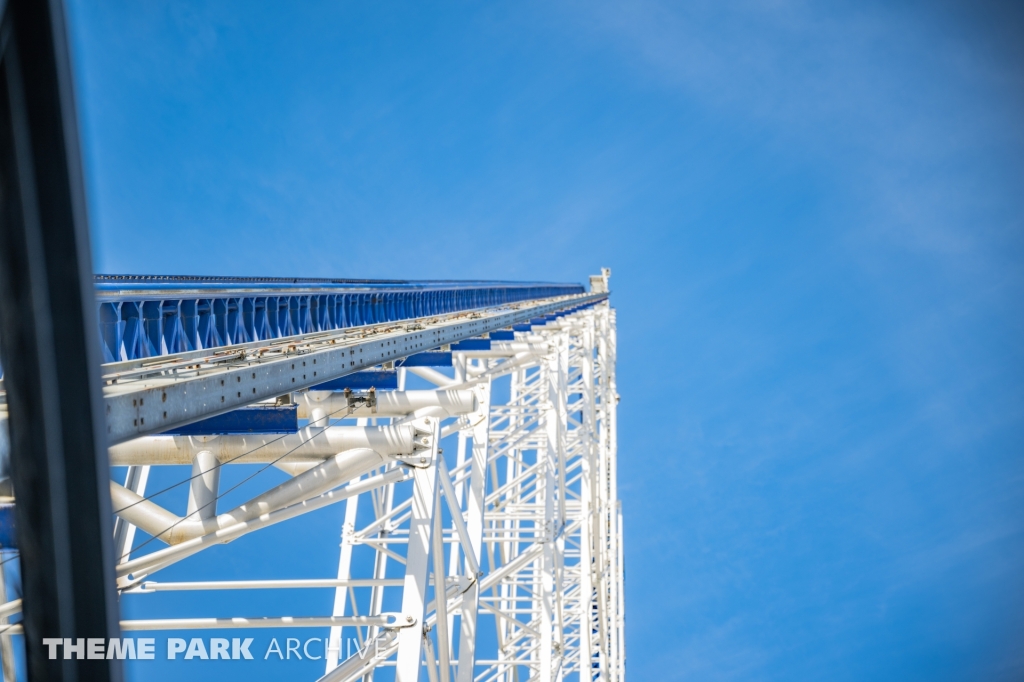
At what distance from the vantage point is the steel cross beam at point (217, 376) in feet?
17.5

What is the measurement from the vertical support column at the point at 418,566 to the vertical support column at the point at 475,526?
122 inches

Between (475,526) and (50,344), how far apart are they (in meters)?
13.5

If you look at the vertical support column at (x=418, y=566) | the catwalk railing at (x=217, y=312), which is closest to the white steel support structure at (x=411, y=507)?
the vertical support column at (x=418, y=566)

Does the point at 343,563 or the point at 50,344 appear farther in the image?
the point at 343,563

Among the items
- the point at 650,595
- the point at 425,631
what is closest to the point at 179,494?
the point at 650,595

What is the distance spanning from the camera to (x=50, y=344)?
2.98 m

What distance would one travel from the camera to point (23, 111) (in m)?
2.93

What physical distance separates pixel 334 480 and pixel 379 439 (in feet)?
2.88

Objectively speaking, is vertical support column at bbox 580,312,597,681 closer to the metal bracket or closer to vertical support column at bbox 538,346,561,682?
Answer: vertical support column at bbox 538,346,561,682

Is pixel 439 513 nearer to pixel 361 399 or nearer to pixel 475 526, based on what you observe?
pixel 361 399

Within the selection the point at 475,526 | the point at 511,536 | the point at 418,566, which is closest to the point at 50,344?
the point at 418,566

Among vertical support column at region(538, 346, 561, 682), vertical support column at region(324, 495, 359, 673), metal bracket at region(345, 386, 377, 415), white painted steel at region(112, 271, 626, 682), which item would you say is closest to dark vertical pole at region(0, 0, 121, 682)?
white painted steel at region(112, 271, 626, 682)

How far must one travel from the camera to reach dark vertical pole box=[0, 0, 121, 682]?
9.57ft

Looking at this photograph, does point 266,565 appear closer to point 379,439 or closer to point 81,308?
point 379,439
